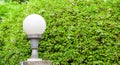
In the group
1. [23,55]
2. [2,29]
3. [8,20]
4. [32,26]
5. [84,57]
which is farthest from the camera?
[2,29]

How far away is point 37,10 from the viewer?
821 centimetres

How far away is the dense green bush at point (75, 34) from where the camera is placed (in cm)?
748

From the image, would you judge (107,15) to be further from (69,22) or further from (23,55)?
(23,55)

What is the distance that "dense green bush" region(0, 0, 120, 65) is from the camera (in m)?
7.48

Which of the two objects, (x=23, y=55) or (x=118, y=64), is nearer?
(x=118, y=64)

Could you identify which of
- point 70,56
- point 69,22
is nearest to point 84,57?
point 70,56

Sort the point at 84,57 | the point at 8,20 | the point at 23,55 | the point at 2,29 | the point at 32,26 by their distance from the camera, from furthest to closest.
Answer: the point at 2,29 → the point at 8,20 → the point at 23,55 → the point at 84,57 → the point at 32,26

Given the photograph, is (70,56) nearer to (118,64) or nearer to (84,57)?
(84,57)

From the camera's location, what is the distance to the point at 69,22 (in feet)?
25.5

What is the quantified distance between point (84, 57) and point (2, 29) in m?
2.76

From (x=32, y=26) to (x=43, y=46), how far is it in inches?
82.2

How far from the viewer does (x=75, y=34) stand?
25.0 feet

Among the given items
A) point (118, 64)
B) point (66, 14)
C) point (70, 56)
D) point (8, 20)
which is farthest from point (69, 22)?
point (8, 20)

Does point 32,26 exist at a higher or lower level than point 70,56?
higher
